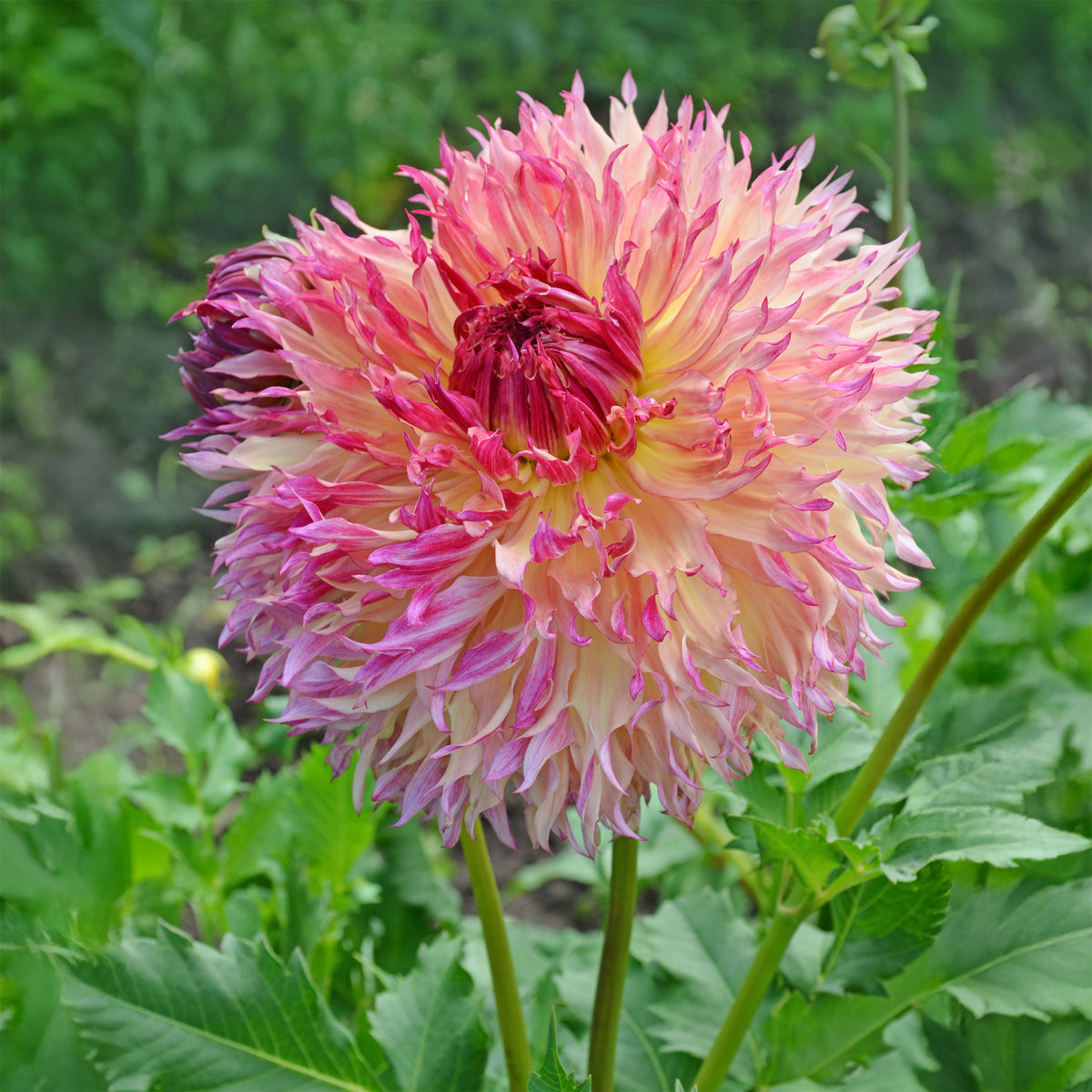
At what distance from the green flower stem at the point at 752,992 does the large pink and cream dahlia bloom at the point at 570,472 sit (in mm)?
223

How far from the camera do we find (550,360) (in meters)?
0.67

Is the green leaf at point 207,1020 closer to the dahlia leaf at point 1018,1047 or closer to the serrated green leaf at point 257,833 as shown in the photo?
the serrated green leaf at point 257,833

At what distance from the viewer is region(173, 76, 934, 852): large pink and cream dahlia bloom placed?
2.12 ft

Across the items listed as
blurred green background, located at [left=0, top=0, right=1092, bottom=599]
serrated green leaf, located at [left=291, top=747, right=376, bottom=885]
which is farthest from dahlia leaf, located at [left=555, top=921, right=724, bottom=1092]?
blurred green background, located at [left=0, top=0, right=1092, bottom=599]

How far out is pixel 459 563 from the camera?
66 centimetres

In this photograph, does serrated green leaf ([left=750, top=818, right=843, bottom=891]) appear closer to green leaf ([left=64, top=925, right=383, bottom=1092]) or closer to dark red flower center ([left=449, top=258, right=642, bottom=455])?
dark red flower center ([left=449, top=258, right=642, bottom=455])

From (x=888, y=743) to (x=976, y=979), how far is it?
0.27 m

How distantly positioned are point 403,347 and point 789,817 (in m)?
0.48

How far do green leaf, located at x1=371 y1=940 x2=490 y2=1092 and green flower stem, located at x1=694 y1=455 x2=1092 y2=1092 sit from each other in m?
0.19

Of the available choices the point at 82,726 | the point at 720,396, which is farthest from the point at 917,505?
the point at 82,726

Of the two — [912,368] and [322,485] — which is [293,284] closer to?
[322,485]

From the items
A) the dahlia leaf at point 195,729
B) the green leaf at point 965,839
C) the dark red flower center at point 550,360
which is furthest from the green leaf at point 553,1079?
the dahlia leaf at point 195,729

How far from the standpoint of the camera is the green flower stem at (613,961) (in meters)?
0.75

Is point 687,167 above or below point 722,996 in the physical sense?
above
